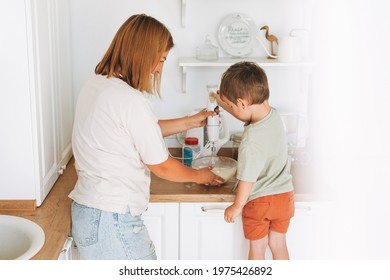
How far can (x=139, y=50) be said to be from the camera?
1.74 m

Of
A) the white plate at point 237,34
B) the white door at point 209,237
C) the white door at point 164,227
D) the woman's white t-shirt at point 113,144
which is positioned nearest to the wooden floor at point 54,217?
the woman's white t-shirt at point 113,144

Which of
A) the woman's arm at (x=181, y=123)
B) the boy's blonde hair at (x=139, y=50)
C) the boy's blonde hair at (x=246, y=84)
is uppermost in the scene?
the boy's blonde hair at (x=139, y=50)

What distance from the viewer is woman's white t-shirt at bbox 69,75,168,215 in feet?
5.62

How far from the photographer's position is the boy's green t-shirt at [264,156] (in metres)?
1.96

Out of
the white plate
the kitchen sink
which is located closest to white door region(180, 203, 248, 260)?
the kitchen sink

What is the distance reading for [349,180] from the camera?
2.54 m

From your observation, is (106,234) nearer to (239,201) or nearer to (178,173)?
(178,173)

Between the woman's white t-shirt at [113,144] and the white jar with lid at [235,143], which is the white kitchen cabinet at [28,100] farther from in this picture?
the white jar with lid at [235,143]

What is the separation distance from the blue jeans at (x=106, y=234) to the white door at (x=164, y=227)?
0.95 ft

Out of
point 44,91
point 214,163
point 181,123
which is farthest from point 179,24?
point 44,91

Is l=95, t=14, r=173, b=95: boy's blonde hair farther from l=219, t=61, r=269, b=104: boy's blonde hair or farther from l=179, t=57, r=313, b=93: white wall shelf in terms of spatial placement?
l=179, t=57, r=313, b=93: white wall shelf

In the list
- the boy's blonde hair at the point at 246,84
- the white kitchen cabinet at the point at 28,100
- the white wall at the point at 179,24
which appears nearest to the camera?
the white kitchen cabinet at the point at 28,100

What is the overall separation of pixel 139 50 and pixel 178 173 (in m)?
0.40

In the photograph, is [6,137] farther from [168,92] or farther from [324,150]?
[324,150]
